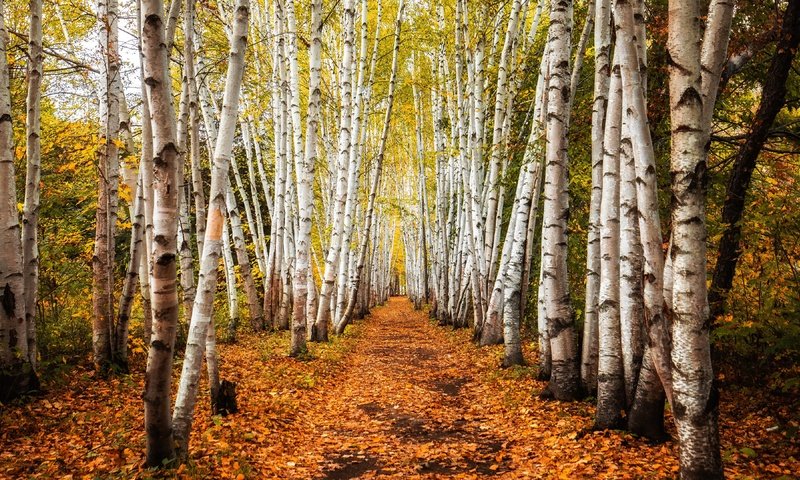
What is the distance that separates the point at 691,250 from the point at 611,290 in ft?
6.62

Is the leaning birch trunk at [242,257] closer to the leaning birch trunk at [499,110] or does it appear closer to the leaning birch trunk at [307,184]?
the leaning birch trunk at [307,184]

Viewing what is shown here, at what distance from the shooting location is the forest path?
4941mm

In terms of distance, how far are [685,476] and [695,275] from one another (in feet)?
4.63

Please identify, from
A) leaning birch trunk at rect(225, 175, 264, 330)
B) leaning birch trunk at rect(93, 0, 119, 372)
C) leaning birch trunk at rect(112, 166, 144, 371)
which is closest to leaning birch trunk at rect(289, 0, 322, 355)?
leaning birch trunk at rect(112, 166, 144, 371)

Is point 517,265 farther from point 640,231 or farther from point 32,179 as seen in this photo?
point 32,179

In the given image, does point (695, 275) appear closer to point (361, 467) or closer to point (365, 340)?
point (361, 467)

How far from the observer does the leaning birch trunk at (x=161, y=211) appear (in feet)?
12.0

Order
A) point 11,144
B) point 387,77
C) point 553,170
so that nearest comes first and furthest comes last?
point 11,144 < point 553,170 < point 387,77

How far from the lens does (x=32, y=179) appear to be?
6.23 m

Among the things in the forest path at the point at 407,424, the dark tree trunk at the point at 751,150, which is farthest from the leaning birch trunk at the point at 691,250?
the dark tree trunk at the point at 751,150

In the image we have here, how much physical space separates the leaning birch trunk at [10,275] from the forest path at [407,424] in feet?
11.5

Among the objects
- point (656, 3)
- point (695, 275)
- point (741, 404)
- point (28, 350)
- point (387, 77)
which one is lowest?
point (741, 404)

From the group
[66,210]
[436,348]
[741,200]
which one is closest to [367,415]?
[741,200]

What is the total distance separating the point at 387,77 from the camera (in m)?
20.5
